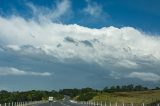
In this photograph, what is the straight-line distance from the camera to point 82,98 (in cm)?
17225

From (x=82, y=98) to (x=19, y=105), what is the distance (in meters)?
95.0

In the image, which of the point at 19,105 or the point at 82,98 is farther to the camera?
the point at 82,98

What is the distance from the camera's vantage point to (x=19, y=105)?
78438mm
